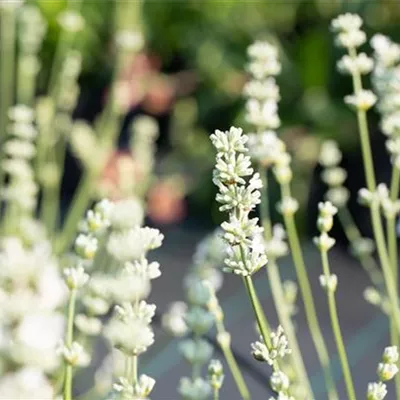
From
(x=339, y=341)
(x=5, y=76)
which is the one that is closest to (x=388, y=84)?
(x=339, y=341)

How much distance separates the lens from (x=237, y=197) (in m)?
0.46

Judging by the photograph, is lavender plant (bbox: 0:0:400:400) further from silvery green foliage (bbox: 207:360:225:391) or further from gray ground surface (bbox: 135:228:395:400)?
gray ground surface (bbox: 135:228:395:400)

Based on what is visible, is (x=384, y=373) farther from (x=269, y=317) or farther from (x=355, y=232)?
(x=355, y=232)

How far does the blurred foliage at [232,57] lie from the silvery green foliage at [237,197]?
1361 millimetres

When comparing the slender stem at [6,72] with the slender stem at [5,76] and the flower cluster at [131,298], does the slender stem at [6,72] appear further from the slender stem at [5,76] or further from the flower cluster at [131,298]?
the flower cluster at [131,298]

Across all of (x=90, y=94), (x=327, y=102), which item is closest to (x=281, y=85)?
(x=327, y=102)

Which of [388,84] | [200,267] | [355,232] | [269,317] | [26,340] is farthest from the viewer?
[355,232]

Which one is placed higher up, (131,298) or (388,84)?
(388,84)

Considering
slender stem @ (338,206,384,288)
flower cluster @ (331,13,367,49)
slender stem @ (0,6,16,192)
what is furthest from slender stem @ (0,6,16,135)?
flower cluster @ (331,13,367,49)

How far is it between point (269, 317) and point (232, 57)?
697 millimetres

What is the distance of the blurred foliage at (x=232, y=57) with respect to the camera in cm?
189

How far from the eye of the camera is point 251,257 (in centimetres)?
47

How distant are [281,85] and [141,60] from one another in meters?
0.29

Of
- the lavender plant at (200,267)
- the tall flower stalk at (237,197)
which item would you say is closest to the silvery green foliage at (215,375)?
the lavender plant at (200,267)
